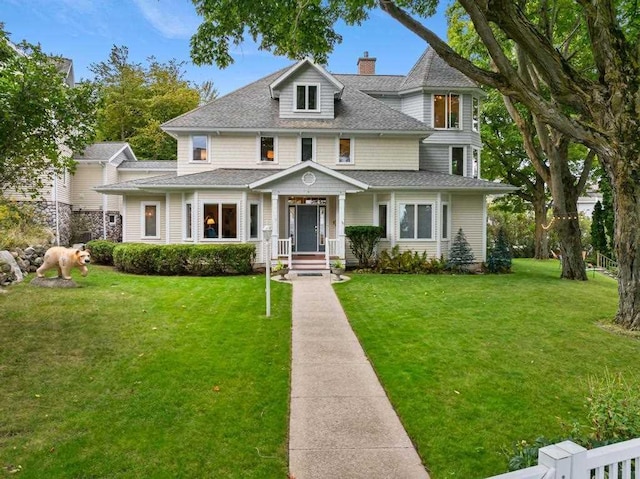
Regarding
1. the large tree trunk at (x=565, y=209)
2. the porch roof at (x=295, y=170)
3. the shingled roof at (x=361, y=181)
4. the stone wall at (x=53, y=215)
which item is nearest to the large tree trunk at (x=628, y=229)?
the large tree trunk at (x=565, y=209)

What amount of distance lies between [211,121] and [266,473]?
16962 millimetres

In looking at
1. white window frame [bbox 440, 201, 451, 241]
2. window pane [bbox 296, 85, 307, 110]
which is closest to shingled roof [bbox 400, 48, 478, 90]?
window pane [bbox 296, 85, 307, 110]

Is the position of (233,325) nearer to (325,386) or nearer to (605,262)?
(325,386)

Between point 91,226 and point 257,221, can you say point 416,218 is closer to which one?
point 257,221

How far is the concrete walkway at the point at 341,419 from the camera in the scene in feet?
13.6

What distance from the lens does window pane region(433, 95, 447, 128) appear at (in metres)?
20.8

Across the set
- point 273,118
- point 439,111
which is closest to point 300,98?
point 273,118

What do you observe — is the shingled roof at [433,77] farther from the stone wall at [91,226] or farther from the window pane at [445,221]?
the stone wall at [91,226]

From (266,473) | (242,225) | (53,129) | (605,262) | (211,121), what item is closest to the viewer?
(266,473)

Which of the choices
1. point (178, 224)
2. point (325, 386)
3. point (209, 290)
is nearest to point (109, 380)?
point (325, 386)

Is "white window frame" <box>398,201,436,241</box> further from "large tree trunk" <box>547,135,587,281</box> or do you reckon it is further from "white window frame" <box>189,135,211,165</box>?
"white window frame" <box>189,135,211,165</box>

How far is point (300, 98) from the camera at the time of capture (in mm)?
19391

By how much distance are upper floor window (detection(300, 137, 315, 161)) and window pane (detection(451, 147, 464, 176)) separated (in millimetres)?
6914

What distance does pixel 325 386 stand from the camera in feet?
20.1
